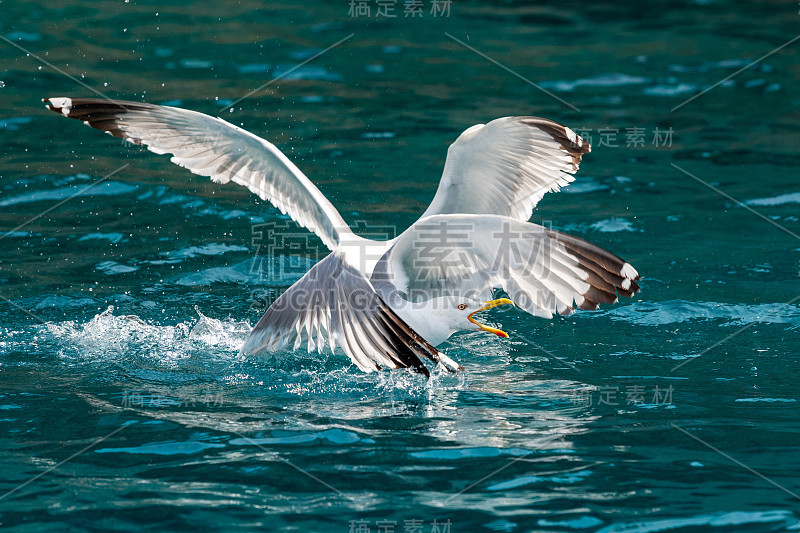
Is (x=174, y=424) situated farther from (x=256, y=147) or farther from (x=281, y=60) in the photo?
(x=281, y=60)

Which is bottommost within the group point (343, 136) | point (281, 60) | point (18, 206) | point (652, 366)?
point (652, 366)

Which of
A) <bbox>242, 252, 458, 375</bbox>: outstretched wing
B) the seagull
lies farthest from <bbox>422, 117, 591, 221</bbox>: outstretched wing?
<bbox>242, 252, 458, 375</bbox>: outstretched wing

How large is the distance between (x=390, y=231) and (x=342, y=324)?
11.0 ft

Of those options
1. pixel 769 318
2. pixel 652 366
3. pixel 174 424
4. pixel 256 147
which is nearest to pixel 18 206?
pixel 256 147

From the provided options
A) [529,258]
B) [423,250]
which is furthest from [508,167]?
[529,258]

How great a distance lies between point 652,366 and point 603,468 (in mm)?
1696

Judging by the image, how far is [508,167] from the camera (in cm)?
664

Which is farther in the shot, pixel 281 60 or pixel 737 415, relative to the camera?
pixel 281 60

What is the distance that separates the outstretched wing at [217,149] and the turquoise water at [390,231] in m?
1.00

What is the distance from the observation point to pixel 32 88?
12.0m

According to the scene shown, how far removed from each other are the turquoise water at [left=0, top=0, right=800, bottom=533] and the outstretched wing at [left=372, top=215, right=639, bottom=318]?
2.23ft

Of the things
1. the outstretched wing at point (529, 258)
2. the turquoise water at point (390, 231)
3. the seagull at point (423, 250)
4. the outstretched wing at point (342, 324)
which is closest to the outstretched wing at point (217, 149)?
the seagull at point (423, 250)

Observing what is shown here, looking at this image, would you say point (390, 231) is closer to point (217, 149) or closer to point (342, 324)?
point (217, 149)

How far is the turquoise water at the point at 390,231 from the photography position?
454 cm
